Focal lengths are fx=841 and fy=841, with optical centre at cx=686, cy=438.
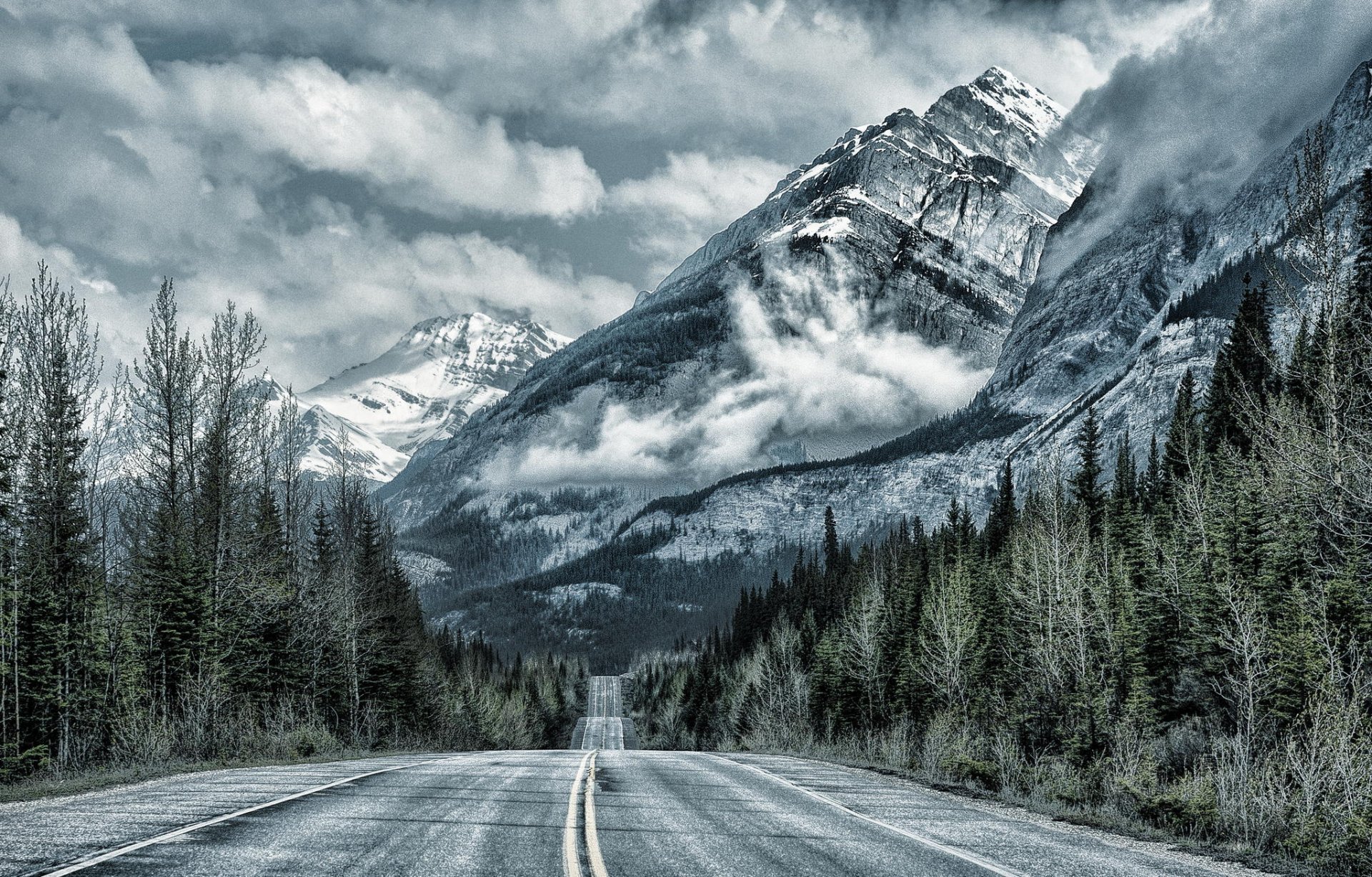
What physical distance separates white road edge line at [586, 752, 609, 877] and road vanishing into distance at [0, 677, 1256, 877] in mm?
39

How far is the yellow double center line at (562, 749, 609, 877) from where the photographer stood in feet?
27.2

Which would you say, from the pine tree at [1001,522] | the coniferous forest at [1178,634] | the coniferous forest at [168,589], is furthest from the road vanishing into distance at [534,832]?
the pine tree at [1001,522]

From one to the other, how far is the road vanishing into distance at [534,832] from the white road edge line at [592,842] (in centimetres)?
4

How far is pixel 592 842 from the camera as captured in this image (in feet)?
32.4

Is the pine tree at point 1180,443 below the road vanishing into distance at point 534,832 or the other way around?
the other way around

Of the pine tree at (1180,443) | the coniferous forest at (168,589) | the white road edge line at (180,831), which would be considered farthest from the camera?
the pine tree at (1180,443)

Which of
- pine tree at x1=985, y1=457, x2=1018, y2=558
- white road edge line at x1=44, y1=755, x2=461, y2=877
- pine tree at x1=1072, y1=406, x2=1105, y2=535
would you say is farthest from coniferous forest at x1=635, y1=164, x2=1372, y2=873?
white road edge line at x1=44, y1=755, x2=461, y2=877

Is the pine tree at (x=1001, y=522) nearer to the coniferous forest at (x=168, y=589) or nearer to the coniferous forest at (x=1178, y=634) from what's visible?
the coniferous forest at (x=1178, y=634)

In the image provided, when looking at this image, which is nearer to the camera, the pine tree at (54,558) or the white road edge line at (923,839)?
the white road edge line at (923,839)

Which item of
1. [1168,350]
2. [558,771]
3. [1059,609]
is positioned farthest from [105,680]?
[1168,350]

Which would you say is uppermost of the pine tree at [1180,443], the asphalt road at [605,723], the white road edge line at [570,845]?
the pine tree at [1180,443]

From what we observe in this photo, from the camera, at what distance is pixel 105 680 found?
26.2 metres

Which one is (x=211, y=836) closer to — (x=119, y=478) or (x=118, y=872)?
(x=118, y=872)

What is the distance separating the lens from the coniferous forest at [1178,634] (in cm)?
1344
